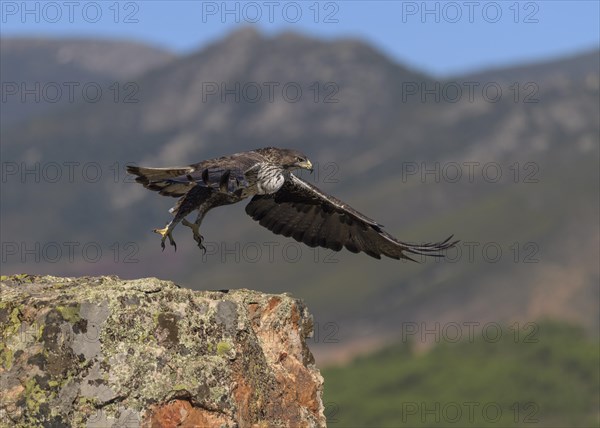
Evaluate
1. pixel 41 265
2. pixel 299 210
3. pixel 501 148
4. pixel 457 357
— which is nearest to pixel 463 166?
pixel 501 148

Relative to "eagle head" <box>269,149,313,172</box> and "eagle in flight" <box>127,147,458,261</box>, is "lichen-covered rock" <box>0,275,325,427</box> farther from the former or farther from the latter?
"eagle head" <box>269,149,313,172</box>

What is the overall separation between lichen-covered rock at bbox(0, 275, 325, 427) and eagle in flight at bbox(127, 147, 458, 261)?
2094 mm

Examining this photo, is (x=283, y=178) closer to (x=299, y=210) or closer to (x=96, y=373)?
(x=299, y=210)

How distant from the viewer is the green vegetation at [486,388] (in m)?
63.6

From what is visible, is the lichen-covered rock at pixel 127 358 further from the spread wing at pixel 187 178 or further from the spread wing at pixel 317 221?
the spread wing at pixel 317 221

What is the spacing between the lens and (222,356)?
873 cm

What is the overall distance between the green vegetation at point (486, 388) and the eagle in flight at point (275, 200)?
44.7m

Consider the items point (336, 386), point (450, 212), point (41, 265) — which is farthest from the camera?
point (450, 212)

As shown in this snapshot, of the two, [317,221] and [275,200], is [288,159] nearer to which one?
[275,200]

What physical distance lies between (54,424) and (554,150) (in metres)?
177

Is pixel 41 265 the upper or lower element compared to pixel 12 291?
lower

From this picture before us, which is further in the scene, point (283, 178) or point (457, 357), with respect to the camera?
point (457, 357)

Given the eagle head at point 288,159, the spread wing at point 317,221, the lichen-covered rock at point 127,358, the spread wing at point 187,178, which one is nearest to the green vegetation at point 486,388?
the spread wing at point 317,221

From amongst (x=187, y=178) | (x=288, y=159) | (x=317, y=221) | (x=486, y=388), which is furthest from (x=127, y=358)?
(x=486, y=388)
